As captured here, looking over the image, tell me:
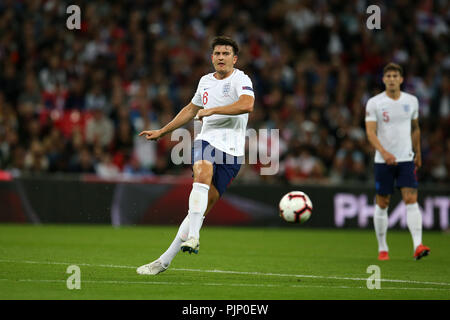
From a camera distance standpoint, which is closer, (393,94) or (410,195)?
(410,195)

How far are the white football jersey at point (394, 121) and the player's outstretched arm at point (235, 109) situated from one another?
142 inches

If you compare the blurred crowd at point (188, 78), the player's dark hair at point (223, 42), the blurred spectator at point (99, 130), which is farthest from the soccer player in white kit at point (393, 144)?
the blurred spectator at point (99, 130)

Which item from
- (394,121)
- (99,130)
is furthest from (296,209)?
(99,130)

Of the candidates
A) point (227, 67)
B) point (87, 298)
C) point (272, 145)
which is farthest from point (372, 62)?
point (87, 298)

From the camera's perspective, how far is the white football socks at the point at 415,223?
11.3 meters

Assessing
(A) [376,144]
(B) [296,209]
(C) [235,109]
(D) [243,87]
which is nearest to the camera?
(C) [235,109]

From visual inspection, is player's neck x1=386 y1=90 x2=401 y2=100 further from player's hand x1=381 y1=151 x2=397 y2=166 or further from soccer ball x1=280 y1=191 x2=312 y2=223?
soccer ball x1=280 y1=191 x2=312 y2=223

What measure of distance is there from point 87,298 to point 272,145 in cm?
1269

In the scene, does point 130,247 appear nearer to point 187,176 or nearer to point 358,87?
point 187,176

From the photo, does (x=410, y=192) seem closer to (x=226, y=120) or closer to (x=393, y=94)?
(x=393, y=94)

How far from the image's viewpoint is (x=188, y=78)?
2064cm

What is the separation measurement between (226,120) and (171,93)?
11620 mm

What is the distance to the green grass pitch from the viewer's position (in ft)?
24.2

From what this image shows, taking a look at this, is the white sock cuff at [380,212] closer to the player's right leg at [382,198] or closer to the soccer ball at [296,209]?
the player's right leg at [382,198]
